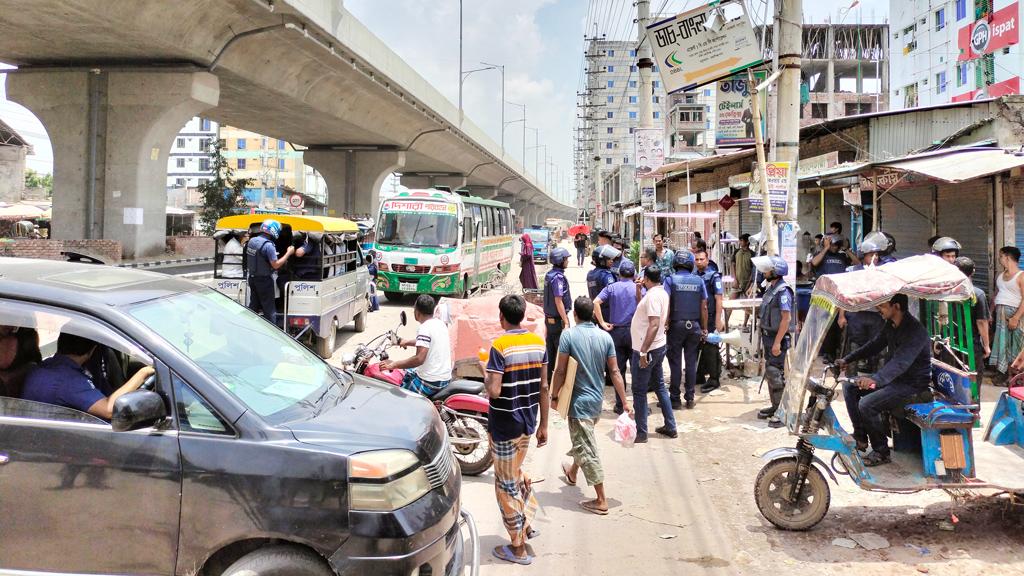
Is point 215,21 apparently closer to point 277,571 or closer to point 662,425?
point 662,425

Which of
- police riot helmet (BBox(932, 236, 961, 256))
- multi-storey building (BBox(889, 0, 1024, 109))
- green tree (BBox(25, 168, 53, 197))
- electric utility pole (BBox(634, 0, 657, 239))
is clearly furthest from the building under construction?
green tree (BBox(25, 168, 53, 197))

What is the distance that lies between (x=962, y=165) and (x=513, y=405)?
734 cm

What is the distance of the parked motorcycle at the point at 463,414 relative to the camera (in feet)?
A: 18.9

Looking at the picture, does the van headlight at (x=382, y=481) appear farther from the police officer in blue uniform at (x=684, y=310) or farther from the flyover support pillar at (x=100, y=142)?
the flyover support pillar at (x=100, y=142)

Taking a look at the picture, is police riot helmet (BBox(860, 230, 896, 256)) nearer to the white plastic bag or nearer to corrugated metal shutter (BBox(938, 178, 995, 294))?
corrugated metal shutter (BBox(938, 178, 995, 294))

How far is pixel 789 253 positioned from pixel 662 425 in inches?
126

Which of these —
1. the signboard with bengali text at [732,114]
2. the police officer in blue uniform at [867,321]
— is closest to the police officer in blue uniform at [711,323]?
the police officer in blue uniform at [867,321]

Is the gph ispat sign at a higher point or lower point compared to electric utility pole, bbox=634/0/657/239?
higher

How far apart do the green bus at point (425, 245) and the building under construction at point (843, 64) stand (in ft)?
162

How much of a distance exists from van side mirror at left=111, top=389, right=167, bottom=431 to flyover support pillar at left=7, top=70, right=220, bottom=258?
74.8 ft

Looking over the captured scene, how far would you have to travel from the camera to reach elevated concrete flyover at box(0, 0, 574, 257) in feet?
62.6

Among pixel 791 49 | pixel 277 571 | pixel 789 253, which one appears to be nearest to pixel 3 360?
pixel 277 571

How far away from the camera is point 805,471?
4.79 m

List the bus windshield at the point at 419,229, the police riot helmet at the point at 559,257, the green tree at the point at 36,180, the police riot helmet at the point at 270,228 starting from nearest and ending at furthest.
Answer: the police riot helmet at the point at 559,257 → the police riot helmet at the point at 270,228 → the bus windshield at the point at 419,229 → the green tree at the point at 36,180
